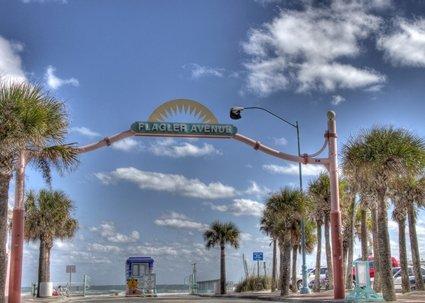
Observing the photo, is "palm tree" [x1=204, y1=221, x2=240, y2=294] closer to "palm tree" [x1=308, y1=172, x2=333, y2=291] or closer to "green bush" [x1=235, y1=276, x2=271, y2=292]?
"green bush" [x1=235, y1=276, x2=271, y2=292]

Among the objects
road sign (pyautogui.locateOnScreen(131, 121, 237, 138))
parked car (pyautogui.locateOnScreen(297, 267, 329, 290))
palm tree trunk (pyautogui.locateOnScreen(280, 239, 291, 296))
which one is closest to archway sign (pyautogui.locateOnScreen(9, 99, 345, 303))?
road sign (pyautogui.locateOnScreen(131, 121, 237, 138))

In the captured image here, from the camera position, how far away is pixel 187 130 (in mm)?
28250

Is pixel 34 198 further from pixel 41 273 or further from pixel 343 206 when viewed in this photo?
pixel 343 206

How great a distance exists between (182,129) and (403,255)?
46.1 feet

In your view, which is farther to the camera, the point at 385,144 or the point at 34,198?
the point at 34,198

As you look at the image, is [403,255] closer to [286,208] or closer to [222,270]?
[286,208]

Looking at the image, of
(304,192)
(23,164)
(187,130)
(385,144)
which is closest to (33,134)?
(23,164)

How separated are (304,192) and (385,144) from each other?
581 inches

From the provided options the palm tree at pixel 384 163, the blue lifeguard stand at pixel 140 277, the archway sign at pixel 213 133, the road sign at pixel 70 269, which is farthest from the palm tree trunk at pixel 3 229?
the road sign at pixel 70 269

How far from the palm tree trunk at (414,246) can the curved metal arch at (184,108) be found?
535 inches

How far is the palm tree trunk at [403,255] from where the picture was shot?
3206 cm

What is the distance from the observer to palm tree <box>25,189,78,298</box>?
45.8 meters

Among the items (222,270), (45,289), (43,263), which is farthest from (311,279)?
(43,263)

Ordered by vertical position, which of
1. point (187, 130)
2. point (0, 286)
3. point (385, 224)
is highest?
point (187, 130)
